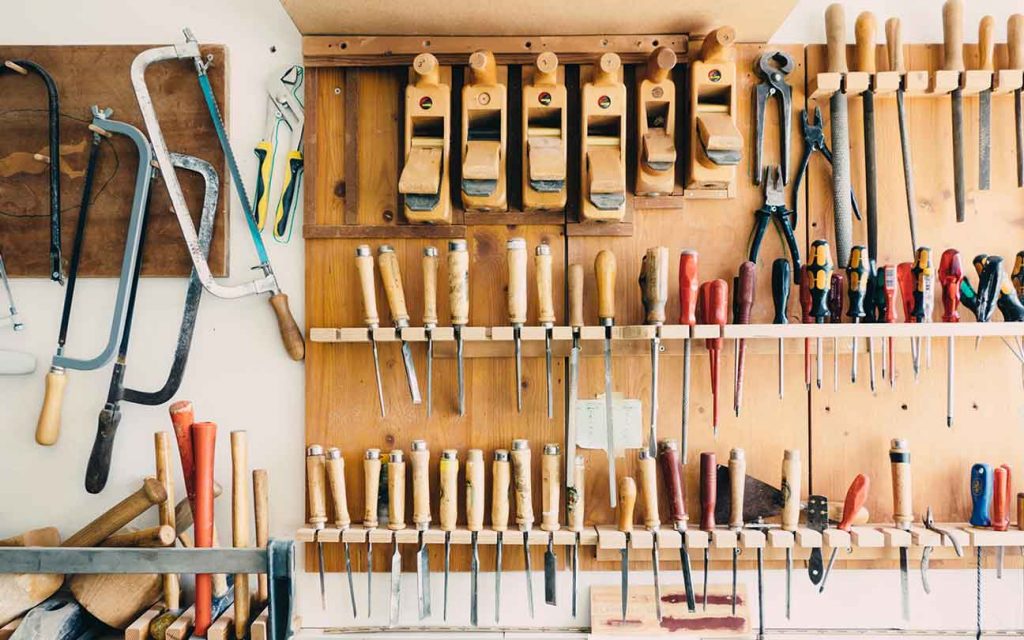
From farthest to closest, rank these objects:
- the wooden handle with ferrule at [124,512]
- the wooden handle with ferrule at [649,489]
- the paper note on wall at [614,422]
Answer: the paper note on wall at [614,422]
the wooden handle with ferrule at [649,489]
the wooden handle with ferrule at [124,512]

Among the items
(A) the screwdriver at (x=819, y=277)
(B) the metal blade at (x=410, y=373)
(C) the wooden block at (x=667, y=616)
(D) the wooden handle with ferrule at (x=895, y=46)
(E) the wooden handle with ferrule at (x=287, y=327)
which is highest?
(D) the wooden handle with ferrule at (x=895, y=46)

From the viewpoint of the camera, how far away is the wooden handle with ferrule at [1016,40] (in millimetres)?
1864

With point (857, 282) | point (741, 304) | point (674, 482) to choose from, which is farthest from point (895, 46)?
point (674, 482)

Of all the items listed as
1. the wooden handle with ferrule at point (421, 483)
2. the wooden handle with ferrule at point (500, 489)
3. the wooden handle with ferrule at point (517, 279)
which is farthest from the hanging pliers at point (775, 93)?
the wooden handle with ferrule at point (421, 483)

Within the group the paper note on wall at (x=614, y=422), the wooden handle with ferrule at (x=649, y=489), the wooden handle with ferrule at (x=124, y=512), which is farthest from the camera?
the paper note on wall at (x=614, y=422)

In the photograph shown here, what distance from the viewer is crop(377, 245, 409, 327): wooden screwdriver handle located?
5.96 feet

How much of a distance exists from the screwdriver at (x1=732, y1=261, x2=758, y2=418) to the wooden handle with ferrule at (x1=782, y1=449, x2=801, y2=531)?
0.17 meters

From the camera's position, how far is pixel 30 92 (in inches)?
77.2

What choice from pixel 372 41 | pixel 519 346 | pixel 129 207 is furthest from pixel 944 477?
pixel 129 207

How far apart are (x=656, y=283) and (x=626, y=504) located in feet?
1.81

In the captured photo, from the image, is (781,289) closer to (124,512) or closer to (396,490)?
(396,490)

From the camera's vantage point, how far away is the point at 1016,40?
1873 millimetres

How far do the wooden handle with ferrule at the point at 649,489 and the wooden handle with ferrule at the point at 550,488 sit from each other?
215 mm

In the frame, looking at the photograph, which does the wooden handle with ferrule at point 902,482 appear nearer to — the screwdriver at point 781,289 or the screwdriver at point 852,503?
the screwdriver at point 852,503
